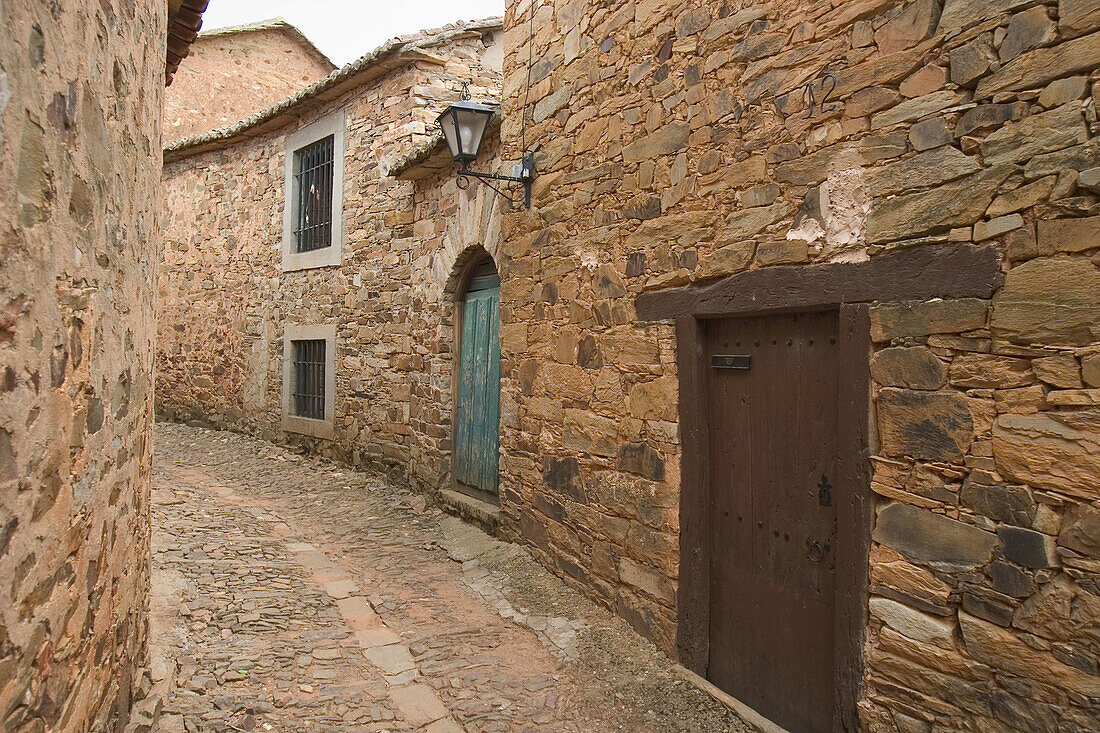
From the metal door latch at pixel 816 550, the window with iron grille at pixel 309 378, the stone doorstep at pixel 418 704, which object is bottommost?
the stone doorstep at pixel 418 704

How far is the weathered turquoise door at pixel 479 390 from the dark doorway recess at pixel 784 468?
8.74ft

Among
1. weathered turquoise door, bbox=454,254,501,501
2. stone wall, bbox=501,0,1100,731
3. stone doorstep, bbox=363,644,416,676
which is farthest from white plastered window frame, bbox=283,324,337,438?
stone wall, bbox=501,0,1100,731

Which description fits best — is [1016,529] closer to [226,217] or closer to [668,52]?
[668,52]

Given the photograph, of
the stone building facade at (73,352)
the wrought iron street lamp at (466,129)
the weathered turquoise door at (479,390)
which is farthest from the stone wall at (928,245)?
the stone building facade at (73,352)

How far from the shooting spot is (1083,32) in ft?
6.98

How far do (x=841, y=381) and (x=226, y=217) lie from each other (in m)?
10.7

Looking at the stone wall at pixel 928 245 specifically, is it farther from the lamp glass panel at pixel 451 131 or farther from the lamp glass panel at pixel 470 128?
the lamp glass panel at pixel 451 131

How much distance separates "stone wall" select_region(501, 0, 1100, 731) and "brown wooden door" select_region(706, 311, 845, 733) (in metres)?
0.28

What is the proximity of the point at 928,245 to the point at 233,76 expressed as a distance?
1459 cm

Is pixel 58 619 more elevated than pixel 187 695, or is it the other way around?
pixel 58 619

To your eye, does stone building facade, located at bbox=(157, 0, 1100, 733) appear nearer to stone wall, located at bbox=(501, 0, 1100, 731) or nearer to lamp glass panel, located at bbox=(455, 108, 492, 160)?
stone wall, located at bbox=(501, 0, 1100, 731)

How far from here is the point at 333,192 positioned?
9070mm

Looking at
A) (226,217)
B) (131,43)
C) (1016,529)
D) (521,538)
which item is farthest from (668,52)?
(226,217)

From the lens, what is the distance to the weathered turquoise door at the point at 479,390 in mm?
6344
